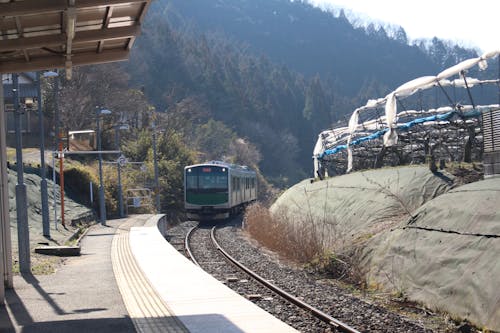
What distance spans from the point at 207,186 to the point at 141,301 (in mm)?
24296

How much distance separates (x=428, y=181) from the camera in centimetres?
1650

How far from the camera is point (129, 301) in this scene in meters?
10.8

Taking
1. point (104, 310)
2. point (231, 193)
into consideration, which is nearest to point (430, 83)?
point (104, 310)

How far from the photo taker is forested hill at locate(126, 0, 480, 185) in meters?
82.8

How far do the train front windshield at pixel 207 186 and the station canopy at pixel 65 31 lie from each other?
23815mm

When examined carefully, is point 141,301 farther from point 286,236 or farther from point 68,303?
point 286,236

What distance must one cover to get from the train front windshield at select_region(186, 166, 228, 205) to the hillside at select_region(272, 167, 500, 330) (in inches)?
628

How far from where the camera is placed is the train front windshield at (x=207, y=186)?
35.0 m

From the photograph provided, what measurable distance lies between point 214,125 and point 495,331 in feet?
232

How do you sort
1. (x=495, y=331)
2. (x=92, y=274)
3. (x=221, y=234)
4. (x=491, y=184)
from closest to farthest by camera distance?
(x=495, y=331)
(x=491, y=184)
(x=92, y=274)
(x=221, y=234)

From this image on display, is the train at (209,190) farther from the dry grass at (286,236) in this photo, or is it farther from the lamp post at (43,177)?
the lamp post at (43,177)

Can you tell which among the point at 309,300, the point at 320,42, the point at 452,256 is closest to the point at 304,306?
the point at 309,300

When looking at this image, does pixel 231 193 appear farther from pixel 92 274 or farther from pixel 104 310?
pixel 104 310

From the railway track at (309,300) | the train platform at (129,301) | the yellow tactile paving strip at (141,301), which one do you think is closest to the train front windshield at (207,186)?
the railway track at (309,300)
